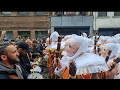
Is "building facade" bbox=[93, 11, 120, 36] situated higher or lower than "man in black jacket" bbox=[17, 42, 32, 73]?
higher

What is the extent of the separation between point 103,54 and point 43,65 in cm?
47

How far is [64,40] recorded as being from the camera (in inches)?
104

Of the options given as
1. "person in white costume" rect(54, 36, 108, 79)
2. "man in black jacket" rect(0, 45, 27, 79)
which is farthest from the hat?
"person in white costume" rect(54, 36, 108, 79)

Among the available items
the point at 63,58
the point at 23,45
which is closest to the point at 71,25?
the point at 63,58

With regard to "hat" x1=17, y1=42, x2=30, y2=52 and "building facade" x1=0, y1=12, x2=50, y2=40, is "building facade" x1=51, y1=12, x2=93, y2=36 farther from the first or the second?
"hat" x1=17, y1=42, x2=30, y2=52

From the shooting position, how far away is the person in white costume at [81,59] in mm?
2500

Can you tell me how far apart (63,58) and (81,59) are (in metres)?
0.13

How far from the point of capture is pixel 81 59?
2535 mm

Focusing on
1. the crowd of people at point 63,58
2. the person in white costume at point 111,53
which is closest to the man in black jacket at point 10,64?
the crowd of people at point 63,58

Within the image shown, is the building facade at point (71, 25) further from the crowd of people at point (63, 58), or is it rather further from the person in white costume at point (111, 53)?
the person in white costume at point (111, 53)

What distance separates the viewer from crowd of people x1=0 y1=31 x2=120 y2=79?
7.55 feet

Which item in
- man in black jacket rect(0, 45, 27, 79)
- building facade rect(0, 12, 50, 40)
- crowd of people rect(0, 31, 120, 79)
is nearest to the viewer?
man in black jacket rect(0, 45, 27, 79)
